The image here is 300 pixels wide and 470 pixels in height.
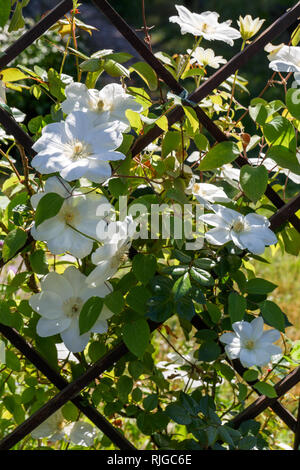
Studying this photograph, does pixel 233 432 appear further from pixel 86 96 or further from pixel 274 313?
pixel 86 96

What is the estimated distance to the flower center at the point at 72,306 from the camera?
972 mm

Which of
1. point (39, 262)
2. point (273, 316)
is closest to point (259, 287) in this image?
point (273, 316)

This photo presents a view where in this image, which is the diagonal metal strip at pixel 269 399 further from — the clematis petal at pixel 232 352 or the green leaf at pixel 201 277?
the green leaf at pixel 201 277

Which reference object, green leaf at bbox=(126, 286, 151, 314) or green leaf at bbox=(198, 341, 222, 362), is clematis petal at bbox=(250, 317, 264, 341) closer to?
green leaf at bbox=(198, 341, 222, 362)

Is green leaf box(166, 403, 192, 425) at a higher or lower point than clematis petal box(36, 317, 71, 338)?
lower

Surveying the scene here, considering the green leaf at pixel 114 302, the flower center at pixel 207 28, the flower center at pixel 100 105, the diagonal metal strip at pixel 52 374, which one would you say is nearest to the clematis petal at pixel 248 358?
the green leaf at pixel 114 302

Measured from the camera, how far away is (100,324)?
3.18 ft

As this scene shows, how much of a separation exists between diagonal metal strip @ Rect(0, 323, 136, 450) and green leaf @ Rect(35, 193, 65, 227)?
28cm

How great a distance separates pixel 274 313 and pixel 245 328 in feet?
0.18

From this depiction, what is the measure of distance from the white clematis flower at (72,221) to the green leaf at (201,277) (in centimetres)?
17

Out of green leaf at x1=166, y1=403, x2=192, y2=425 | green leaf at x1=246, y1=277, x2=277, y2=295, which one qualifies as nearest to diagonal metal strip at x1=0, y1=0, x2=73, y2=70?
green leaf at x1=246, y1=277, x2=277, y2=295

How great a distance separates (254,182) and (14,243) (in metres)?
0.39

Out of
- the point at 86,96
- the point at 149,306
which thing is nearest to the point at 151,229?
the point at 149,306

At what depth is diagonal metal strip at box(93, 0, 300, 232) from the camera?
945 mm
